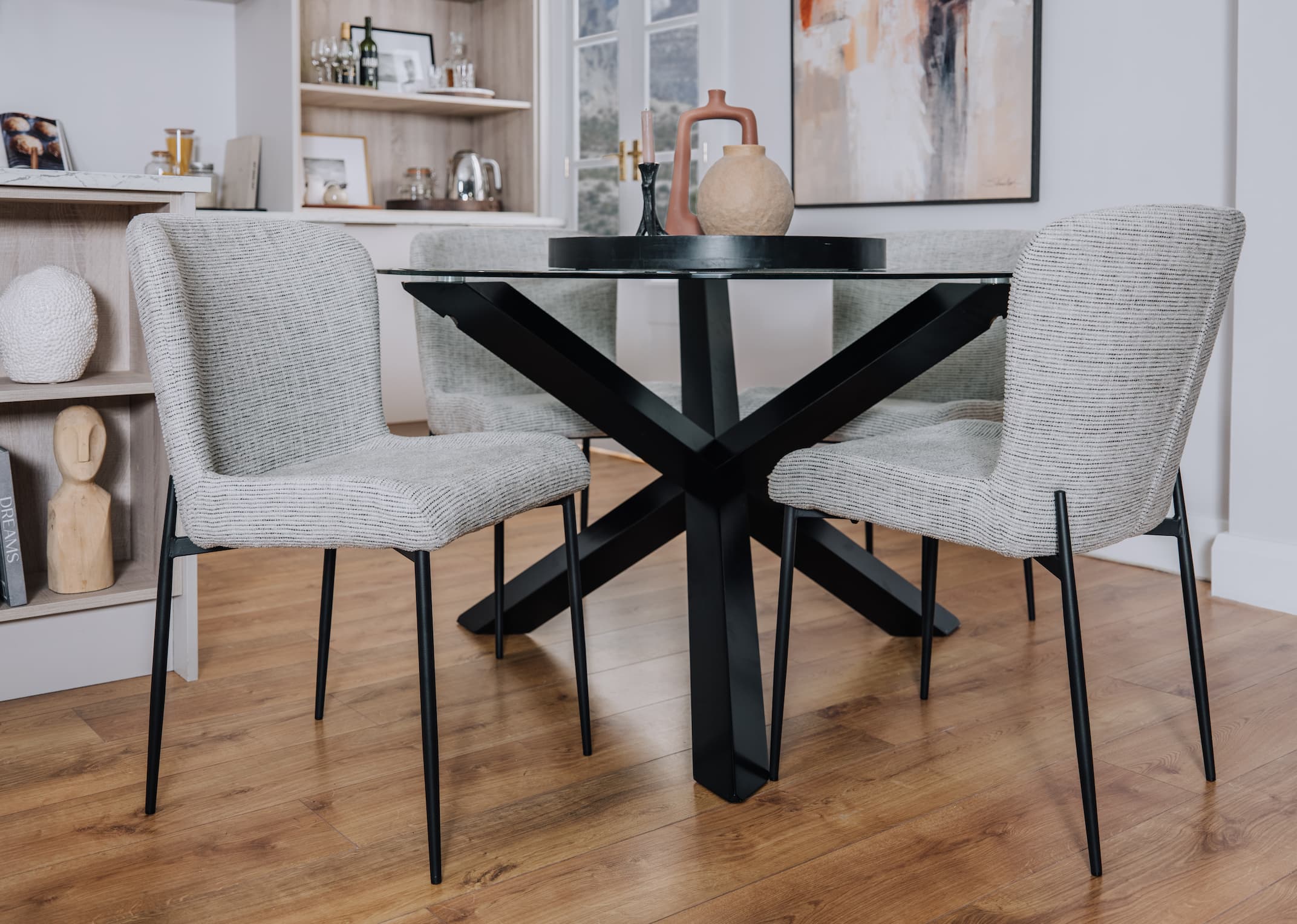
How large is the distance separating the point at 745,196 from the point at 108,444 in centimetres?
132

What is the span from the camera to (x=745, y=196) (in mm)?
1957

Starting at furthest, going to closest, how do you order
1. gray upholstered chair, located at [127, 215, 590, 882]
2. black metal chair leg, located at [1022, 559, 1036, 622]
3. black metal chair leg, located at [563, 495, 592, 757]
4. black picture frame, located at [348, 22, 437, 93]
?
black picture frame, located at [348, 22, 437, 93], black metal chair leg, located at [1022, 559, 1036, 622], black metal chair leg, located at [563, 495, 592, 757], gray upholstered chair, located at [127, 215, 590, 882]

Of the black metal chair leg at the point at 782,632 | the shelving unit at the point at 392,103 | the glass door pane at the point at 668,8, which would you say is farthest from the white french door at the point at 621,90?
the black metal chair leg at the point at 782,632

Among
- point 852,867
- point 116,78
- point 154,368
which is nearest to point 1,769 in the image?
point 154,368

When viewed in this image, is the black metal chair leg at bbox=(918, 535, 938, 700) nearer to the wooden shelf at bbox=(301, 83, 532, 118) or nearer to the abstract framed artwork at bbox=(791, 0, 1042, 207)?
the abstract framed artwork at bbox=(791, 0, 1042, 207)

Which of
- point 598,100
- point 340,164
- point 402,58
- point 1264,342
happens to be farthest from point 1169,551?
point 402,58

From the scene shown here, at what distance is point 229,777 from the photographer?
1.81 meters

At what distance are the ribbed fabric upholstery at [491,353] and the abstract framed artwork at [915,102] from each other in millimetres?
1197

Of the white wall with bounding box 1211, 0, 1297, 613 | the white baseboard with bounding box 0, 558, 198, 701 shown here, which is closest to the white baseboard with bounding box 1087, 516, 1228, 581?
the white wall with bounding box 1211, 0, 1297, 613

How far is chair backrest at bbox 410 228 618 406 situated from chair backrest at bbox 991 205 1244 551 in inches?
55.1

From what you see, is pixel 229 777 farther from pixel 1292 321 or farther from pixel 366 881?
pixel 1292 321

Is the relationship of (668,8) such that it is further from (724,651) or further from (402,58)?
(724,651)

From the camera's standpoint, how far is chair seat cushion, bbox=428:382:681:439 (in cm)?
253

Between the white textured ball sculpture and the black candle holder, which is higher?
the black candle holder
